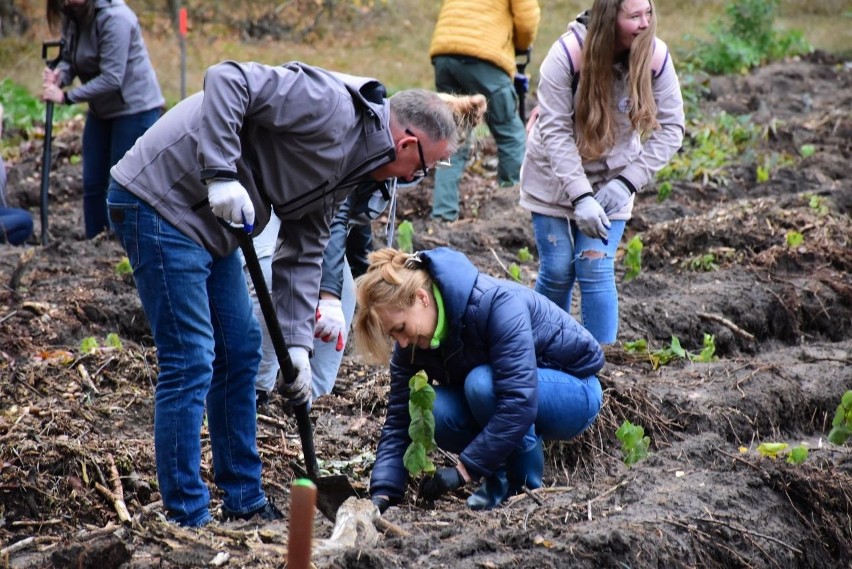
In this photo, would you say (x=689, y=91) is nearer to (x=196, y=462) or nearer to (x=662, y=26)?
(x=662, y=26)

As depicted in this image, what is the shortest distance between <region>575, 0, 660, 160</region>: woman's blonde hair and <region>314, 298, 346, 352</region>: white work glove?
129cm

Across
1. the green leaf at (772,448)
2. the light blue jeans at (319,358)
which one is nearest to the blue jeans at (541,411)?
the green leaf at (772,448)

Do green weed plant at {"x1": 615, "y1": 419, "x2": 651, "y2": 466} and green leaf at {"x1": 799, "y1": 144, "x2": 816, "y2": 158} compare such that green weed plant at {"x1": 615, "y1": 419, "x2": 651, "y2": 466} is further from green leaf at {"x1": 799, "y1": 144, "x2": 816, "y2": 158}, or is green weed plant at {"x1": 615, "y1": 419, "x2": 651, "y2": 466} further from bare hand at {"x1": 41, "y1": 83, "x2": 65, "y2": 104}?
green leaf at {"x1": 799, "y1": 144, "x2": 816, "y2": 158}

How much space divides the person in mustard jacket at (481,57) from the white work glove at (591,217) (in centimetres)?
317

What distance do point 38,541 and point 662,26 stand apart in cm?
1669

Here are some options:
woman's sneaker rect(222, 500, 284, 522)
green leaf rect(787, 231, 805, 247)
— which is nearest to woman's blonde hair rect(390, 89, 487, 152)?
woman's sneaker rect(222, 500, 284, 522)

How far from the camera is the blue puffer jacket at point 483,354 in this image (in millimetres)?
3406

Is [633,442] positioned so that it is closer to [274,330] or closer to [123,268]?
[274,330]

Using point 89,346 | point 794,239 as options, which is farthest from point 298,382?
point 794,239

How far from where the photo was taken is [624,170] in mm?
4734

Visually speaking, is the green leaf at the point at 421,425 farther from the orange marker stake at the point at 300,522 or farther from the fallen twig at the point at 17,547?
the orange marker stake at the point at 300,522

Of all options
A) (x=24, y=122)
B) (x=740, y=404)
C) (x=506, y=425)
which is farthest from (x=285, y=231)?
(x=24, y=122)

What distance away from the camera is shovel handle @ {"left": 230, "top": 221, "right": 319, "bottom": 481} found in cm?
323

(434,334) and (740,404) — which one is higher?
(434,334)
